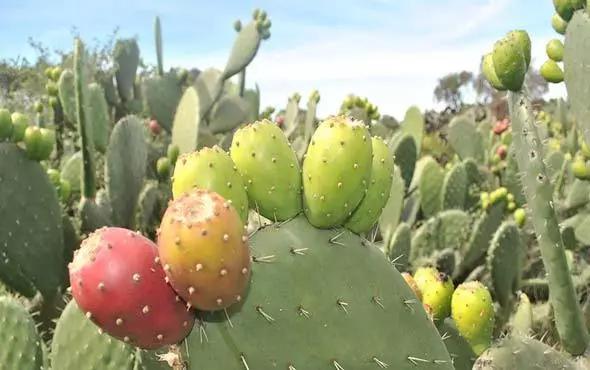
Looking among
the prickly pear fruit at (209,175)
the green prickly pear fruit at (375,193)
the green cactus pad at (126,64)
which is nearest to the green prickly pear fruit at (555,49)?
the green prickly pear fruit at (375,193)

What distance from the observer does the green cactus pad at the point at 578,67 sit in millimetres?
1925

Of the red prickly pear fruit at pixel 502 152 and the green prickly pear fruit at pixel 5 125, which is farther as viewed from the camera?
the red prickly pear fruit at pixel 502 152

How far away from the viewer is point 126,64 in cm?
613

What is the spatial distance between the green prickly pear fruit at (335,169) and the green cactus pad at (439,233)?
290 cm

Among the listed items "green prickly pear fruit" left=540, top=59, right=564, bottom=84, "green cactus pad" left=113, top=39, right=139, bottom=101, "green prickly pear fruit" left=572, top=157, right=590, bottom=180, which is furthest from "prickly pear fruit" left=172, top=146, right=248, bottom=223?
"green cactus pad" left=113, top=39, right=139, bottom=101

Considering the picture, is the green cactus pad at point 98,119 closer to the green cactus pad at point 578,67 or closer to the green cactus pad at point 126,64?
the green cactus pad at point 126,64

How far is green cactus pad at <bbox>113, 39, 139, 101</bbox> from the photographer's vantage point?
20.0 feet

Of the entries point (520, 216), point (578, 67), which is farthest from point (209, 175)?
point (520, 216)

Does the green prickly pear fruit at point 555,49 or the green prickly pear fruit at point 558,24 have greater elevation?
the green prickly pear fruit at point 558,24

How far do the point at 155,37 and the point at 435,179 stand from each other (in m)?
2.80

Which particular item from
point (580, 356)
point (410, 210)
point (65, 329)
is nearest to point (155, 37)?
point (410, 210)

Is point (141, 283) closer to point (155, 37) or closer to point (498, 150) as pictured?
point (498, 150)

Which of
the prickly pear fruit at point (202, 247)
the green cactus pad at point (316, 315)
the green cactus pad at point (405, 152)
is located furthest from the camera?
the green cactus pad at point (405, 152)

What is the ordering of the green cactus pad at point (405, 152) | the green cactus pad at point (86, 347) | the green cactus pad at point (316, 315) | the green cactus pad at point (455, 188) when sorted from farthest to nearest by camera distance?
the green cactus pad at point (405, 152) < the green cactus pad at point (455, 188) < the green cactus pad at point (86, 347) < the green cactus pad at point (316, 315)
